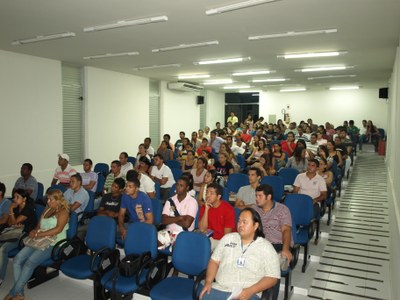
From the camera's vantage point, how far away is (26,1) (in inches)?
179

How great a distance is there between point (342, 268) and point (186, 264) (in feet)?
7.62

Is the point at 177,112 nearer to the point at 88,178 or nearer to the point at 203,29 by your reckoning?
the point at 88,178

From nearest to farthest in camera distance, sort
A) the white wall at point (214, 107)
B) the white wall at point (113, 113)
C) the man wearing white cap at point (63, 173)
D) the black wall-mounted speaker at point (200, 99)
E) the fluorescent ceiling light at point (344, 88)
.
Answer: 1. the man wearing white cap at point (63, 173)
2. the white wall at point (113, 113)
3. the black wall-mounted speaker at point (200, 99)
4. the fluorescent ceiling light at point (344, 88)
5. the white wall at point (214, 107)

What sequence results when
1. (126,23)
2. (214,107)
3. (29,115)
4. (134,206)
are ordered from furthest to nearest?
(214,107)
(29,115)
(126,23)
(134,206)

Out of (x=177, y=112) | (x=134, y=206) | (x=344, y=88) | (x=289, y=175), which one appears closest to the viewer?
(x=134, y=206)

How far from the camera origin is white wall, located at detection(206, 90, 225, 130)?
58.4 ft

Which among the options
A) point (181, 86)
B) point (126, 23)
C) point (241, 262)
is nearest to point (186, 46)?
point (126, 23)

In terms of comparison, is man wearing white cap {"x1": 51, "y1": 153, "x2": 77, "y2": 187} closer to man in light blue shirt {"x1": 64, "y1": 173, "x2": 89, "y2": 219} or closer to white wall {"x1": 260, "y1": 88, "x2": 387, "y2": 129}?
man in light blue shirt {"x1": 64, "y1": 173, "x2": 89, "y2": 219}

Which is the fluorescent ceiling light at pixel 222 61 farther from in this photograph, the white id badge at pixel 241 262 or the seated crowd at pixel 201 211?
the white id badge at pixel 241 262

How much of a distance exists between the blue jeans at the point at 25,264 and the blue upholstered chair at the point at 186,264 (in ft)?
4.83

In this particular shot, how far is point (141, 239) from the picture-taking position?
3609 mm

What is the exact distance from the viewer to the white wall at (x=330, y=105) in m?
17.0

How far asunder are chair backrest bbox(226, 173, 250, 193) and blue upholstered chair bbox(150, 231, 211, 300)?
2928 mm

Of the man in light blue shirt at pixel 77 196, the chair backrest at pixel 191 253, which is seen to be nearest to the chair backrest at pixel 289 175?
the man in light blue shirt at pixel 77 196
